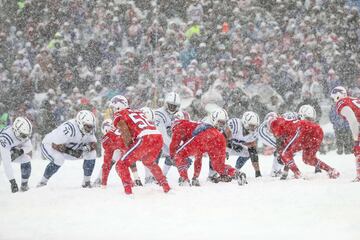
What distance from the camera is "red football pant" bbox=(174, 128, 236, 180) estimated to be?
30.2ft

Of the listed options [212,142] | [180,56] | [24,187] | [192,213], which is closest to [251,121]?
[212,142]

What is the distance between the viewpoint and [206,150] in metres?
9.29

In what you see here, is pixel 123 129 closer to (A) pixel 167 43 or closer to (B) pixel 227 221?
(B) pixel 227 221

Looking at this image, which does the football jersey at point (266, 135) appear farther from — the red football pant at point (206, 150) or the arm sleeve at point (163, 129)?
the red football pant at point (206, 150)

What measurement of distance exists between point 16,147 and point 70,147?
101 centimetres

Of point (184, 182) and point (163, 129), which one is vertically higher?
point (163, 129)

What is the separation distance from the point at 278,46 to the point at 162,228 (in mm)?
10201

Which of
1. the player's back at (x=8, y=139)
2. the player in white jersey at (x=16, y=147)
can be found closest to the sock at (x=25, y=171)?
the player in white jersey at (x=16, y=147)

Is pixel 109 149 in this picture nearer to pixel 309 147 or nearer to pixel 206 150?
pixel 206 150

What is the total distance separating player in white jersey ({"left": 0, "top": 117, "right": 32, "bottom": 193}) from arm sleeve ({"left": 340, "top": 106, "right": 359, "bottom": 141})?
18.5 ft

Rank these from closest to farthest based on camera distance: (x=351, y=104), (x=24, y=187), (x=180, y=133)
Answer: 1. (x=351, y=104)
2. (x=180, y=133)
3. (x=24, y=187)

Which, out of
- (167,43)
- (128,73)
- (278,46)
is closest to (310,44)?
(278,46)

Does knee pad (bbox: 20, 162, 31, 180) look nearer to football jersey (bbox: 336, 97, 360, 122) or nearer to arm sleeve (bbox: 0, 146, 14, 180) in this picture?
arm sleeve (bbox: 0, 146, 14, 180)

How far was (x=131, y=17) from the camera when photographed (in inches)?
645
